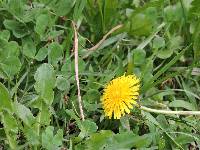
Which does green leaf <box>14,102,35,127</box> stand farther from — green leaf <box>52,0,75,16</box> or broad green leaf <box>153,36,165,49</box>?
broad green leaf <box>153,36,165,49</box>

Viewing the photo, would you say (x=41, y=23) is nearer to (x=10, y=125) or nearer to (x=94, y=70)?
(x=94, y=70)

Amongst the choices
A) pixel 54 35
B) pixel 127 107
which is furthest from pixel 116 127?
pixel 54 35

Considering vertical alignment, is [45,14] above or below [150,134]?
above

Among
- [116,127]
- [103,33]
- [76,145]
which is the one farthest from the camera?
[103,33]

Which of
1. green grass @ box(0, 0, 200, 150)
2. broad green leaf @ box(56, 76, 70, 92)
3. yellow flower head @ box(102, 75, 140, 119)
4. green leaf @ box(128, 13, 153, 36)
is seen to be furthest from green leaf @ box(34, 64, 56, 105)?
green leaf @ box(128, 13, 153, 36)

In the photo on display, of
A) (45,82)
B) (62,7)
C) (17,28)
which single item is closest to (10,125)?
(45,82)

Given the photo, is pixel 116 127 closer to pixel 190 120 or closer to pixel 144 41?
pixel 190 120

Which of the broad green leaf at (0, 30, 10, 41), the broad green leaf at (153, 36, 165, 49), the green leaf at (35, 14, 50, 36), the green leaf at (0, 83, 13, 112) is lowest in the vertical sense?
the green leaf at (0, 83, 13, 112)

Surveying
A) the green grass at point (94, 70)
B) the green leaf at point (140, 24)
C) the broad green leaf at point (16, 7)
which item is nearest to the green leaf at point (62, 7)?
the green grass at point (94, 70)
